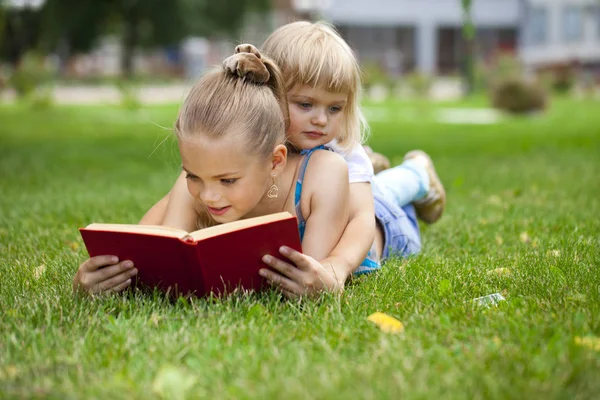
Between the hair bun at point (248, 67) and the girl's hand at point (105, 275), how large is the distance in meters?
0.72

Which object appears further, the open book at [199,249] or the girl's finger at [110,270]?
the girl's finger at [110,270]

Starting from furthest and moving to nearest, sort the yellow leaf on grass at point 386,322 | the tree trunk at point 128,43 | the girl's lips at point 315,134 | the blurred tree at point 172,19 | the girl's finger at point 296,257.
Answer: the tree trunk at point 128,43, the blurred tree at point 172,19, the girl's lips at point 315,134, the girl's finger at point 296,257, the yellow leaf on grass at point 386,322

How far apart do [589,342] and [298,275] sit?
889 mm

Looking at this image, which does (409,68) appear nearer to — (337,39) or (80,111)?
(80,111)

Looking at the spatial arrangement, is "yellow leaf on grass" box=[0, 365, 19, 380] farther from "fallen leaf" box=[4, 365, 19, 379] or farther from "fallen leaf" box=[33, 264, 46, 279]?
"fallen leaf" box=[33, 264, 46, 279]

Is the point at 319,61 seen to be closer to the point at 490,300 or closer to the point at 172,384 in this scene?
the point at 490,300

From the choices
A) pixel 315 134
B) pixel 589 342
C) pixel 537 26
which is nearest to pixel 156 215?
pixel 315 134

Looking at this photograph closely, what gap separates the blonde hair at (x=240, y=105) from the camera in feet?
8.09

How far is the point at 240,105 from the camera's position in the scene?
250 centimetres

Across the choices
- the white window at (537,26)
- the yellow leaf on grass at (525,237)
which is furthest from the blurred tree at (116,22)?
the white window at (537,26)

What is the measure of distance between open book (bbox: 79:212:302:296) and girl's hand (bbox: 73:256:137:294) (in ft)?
0.09

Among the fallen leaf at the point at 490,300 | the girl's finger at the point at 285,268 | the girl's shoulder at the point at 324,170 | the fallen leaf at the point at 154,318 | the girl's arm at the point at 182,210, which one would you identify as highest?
the girl's shoulder at the point at 324,170

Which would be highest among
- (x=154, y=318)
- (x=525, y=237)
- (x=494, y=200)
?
(x=154, y=318)

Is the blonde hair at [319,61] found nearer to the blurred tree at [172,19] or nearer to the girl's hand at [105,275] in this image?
the girl's hand at [105,275]
